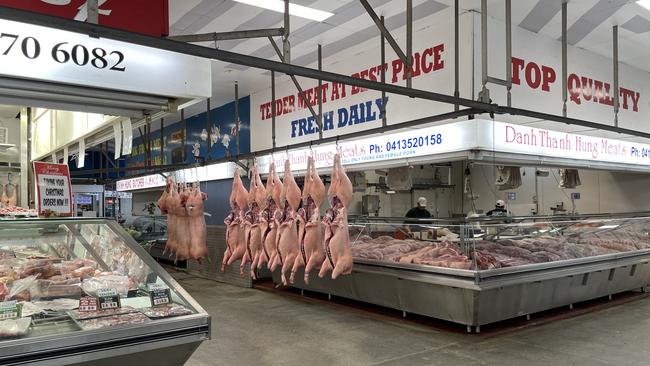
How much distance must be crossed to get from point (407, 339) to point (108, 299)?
3685mm

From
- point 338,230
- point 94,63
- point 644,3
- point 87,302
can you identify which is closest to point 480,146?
point 338,230

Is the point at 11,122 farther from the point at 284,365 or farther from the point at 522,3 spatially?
the point at 522,3

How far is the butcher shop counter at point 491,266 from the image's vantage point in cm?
575

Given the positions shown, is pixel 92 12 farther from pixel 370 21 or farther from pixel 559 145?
pixel 559 145

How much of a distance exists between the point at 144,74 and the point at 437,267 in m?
4.03

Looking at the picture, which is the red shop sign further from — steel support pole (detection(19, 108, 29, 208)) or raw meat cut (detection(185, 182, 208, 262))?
steel support pole (detection(19, 108, 29, 208))

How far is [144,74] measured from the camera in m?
3.17

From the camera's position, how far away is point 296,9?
18.9 ft

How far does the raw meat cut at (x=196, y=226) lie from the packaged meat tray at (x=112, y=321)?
11.9 feet

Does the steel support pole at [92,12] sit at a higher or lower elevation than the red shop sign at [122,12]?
lower

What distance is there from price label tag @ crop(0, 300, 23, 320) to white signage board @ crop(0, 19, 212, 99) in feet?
4.20

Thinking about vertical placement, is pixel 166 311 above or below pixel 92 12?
below

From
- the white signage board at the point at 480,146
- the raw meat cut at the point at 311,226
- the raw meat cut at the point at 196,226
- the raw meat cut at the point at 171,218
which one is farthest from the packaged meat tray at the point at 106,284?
the raw meat cut at the point at 171,218

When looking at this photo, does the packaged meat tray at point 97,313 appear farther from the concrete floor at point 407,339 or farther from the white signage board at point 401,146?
the white signage board at point 401,146
